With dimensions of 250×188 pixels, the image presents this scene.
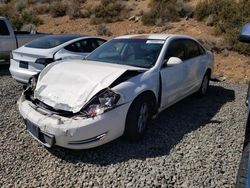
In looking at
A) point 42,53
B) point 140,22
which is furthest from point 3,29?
point 140,22

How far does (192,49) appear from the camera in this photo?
21.5 ft

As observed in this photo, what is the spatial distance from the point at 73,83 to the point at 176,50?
7.51ft

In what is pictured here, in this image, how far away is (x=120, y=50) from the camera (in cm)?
564

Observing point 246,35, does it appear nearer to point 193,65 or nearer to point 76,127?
point 76,127

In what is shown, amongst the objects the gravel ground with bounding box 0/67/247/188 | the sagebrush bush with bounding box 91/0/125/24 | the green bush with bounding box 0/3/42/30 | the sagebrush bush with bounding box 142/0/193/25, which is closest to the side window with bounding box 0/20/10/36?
the gravel ground with bounding box 0/67/247/188

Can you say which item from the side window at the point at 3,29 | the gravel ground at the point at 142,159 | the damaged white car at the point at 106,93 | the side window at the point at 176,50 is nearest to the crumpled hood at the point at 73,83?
the damaged white car at the point at 106,93

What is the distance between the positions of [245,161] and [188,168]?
903 mm

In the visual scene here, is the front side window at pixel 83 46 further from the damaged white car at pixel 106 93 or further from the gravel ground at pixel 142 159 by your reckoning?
the gravel ground at pixel 142 159

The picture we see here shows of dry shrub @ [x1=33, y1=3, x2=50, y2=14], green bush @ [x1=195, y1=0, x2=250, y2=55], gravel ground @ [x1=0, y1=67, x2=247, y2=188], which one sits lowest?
dry shrub @ [x1=33, y1=3, x2=50, y2=14]

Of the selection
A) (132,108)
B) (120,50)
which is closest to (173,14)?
(120,50)

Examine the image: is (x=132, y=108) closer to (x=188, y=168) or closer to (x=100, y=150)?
(x=100, y=150)

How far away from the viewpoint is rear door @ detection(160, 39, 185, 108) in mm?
5094

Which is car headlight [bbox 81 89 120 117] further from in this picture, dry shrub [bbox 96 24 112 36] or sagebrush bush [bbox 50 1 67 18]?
sagebrush bush [bbox 50 1 67 18]

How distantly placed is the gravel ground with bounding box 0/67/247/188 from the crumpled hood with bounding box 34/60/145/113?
70cm
